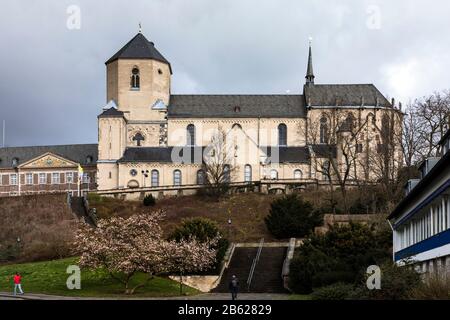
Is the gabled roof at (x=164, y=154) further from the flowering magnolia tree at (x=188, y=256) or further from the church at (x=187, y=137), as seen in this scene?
the flowering magnolia tree at (x=188, y=256)

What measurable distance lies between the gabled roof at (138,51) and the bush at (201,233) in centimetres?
5350

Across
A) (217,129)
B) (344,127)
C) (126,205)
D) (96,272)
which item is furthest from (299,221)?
(217,129)

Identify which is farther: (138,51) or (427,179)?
(138,51)

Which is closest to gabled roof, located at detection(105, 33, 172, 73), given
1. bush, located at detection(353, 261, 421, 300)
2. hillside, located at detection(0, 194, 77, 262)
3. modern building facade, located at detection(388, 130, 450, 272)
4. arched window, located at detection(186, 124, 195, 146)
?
arched window, located at detection(186, 124, 195, 146)

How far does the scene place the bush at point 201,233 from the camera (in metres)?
50.8

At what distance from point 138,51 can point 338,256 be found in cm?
6447

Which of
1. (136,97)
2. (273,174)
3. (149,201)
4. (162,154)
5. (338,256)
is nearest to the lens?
(338,256)

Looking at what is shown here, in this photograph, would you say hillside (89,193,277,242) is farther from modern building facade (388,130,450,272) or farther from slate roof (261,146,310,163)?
modern building facade (388,130,450,272)

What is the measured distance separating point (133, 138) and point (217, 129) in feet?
34.5

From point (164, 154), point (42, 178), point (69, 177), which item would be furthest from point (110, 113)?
point (42, 178)

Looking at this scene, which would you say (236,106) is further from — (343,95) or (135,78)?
(343,95)

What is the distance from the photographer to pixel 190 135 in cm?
10375
